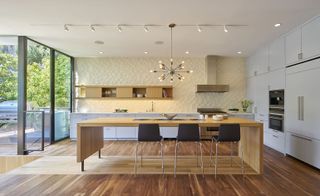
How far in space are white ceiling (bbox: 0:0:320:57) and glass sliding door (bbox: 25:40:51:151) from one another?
1.45ft

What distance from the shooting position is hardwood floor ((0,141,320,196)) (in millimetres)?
2938

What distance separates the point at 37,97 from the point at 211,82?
5.15m

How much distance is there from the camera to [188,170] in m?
3.84

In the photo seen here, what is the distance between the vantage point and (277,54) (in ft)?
17.1

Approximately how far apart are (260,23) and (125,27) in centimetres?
263

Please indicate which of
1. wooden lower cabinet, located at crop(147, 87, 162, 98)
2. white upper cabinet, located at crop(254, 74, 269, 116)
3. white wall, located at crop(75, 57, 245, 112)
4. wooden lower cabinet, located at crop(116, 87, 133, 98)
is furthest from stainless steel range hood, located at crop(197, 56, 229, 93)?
wooden lower cabinet, located at crop(116, 87, 133, 98)

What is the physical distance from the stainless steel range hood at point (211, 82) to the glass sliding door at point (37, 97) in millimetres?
4497

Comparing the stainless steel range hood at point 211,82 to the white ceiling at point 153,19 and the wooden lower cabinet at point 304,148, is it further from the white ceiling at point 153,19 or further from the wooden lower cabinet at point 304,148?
the wooden lower cabinet at point 304,148

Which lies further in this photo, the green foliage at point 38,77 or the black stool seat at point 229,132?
the green foliage at point 38,77

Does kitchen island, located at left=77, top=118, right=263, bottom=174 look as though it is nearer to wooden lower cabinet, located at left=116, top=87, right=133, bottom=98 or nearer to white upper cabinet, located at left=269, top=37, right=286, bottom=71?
white upper cabinet, located at left=269, top=37, right=286, bottom=71

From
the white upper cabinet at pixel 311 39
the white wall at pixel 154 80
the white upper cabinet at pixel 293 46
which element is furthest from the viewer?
the white wall at pixel 154 80

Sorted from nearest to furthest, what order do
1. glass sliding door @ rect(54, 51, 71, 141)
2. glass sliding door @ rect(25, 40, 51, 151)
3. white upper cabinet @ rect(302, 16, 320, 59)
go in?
white upper cabinet @ rect(302, 16, 320, 59), glass sliding door @ rect(25, 40, 51, 151), glass sliding door @ rect(54, 51, 71, 141)

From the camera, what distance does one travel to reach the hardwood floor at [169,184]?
2.94 meters

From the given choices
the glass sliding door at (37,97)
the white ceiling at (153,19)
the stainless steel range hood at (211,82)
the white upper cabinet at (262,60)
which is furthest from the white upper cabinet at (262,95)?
the glass sliding door at (37,97)
